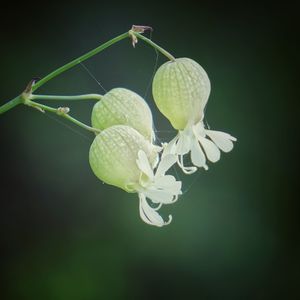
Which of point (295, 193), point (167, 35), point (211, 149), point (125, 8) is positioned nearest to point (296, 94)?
point (295, 193)

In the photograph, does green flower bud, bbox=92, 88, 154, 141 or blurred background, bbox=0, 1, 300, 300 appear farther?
blurred background, bbox=0, 1, 300, 300

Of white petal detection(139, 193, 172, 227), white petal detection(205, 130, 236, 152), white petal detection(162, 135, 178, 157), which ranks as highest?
white petal detection(162, 135, 178, 157)

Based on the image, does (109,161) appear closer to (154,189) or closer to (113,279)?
(154,189)

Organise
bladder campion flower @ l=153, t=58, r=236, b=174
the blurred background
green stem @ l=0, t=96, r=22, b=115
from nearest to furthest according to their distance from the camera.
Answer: green stem @ l=0, t=96, r=22, b=115, bladder campion flower @ l=153, t=58, r=236, b=174, the blurred background

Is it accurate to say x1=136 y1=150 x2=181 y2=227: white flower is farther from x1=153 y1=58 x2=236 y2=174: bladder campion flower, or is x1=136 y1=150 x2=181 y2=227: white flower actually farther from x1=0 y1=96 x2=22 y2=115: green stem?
x1=0 y1=96 x2=22 y2=115: green stem

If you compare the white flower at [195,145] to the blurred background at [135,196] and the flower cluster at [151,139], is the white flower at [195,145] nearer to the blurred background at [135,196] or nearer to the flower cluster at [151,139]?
the flower cluster at [151,139]

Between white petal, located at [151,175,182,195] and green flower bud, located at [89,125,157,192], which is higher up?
green flower bud, located at [89,125,157,192]

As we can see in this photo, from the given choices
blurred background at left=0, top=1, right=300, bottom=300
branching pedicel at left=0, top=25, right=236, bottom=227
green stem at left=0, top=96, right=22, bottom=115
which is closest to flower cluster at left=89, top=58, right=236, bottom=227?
branching pedicel at left=0, top=25, right=236, bottom=227
